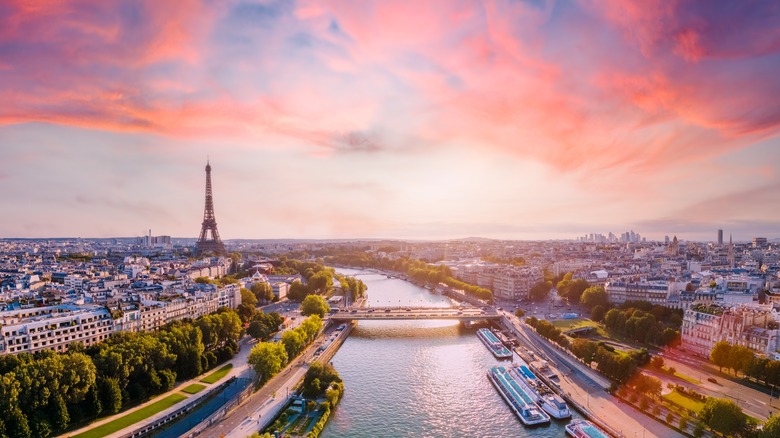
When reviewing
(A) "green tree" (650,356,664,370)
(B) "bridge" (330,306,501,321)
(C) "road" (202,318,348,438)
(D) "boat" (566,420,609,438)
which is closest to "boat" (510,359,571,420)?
(D) "boat" (566,420,609,438)

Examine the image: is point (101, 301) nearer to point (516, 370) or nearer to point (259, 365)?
point (259, 365)

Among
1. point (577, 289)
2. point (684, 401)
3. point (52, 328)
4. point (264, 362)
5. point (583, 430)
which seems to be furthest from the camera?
point (577, 289)

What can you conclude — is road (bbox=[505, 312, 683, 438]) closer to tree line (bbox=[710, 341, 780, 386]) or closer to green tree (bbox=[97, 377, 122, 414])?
tree line (bbox=[710, 341, 780, 386])

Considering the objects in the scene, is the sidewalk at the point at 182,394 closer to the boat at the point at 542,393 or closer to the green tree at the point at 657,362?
the boat at the point at 542,393

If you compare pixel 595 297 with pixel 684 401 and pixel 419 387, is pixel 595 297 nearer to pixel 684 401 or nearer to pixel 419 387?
pixel 684 401

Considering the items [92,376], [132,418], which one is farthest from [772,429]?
[92,376]

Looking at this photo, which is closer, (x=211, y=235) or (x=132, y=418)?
(x=132, y=418)
